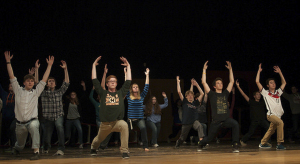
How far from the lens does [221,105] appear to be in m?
6.08

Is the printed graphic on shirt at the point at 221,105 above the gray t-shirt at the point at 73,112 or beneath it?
above

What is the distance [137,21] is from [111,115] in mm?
4544

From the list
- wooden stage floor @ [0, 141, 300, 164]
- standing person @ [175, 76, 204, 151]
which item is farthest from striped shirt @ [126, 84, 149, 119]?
wooden stage floor @ [0, 141, 300, 164]

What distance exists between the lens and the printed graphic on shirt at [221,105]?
238 inches

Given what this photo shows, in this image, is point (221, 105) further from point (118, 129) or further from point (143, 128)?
point (118, 129)

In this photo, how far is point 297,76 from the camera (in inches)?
411

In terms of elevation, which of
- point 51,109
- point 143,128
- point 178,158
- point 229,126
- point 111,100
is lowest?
point 178,158

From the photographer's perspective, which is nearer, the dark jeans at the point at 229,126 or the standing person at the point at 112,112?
the standing person at the point at 112,112

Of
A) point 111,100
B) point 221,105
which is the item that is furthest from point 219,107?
point 111,100

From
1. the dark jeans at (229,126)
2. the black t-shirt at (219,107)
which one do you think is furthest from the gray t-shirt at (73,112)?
the black t-shirt at (219,107)

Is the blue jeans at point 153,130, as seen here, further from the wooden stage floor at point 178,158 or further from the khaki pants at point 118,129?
the khaki pants at point 118,129

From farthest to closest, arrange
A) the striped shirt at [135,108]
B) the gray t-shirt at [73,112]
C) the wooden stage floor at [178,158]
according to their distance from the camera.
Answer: the gray t-shirt at [73,112] < the striped shirt at [135,108] < the wooden stage floor at [178,158]

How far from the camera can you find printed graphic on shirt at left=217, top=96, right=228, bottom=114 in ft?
19.9

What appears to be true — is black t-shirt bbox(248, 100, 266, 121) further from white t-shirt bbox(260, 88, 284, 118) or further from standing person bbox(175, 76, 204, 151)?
standing person bbox(175, 76, 204, 151)
